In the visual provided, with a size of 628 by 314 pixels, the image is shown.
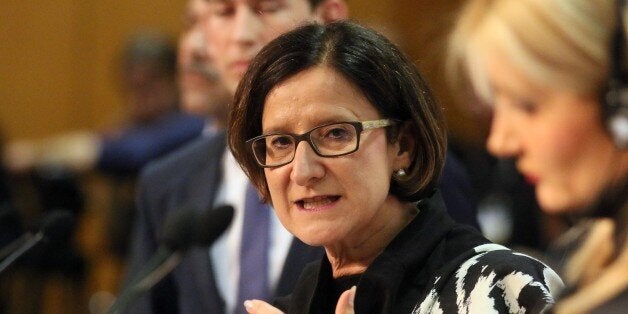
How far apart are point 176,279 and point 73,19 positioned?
4.12 m

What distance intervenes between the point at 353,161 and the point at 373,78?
0.14 m

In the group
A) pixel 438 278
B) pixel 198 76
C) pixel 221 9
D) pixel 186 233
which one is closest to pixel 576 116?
pixel 438 278

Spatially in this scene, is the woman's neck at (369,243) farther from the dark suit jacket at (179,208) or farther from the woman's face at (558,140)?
the dark suit jacket at (179,208)

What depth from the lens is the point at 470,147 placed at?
4.30 m

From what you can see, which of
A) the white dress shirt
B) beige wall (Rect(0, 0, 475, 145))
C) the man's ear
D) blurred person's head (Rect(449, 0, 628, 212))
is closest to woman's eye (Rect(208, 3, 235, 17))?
the man's ear

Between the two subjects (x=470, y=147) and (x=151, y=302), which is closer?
(x=151, y=302)

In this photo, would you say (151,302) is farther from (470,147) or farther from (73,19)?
(73,19)

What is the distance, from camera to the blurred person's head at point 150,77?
215 inches

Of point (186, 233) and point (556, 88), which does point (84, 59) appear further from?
point (556, 88)

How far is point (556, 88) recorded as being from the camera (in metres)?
1.44

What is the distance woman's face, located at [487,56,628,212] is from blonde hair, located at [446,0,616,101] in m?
0.02

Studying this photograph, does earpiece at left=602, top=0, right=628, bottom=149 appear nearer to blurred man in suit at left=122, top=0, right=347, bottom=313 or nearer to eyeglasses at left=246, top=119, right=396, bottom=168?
eyeglasses at left=246, top=119, right=396, bottom=168

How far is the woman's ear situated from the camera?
205 cm

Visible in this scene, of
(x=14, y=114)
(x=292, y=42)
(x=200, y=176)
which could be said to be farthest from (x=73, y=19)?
(x=292, y=42)
